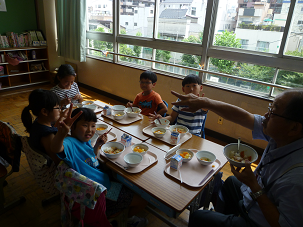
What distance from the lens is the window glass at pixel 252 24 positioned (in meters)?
2.64

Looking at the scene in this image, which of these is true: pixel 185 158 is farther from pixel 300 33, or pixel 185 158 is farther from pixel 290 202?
pixel 300 33

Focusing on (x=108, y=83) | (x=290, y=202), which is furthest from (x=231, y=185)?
(x=108, y=83)

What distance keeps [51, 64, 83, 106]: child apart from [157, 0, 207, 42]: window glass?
1.84 meters

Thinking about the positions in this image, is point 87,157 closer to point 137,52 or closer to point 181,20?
point 181,20

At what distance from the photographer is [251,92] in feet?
9.71

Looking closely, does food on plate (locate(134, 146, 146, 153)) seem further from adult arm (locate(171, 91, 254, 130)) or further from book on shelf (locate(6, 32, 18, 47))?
book on shelf (locate(6, 32, 18, 47))

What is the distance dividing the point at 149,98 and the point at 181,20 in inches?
66.1

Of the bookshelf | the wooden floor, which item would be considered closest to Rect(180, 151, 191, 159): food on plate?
the wooden floor

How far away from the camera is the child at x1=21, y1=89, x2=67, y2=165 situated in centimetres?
141

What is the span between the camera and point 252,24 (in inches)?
110

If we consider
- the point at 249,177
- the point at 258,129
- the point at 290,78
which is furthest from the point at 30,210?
the point at 290,78

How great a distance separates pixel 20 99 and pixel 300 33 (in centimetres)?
491

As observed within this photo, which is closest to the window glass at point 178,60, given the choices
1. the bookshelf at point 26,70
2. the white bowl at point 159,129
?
the white bowl at point 159,129

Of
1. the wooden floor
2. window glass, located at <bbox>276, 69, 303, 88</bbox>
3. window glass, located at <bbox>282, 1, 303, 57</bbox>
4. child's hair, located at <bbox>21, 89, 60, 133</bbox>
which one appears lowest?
the wooden floor
